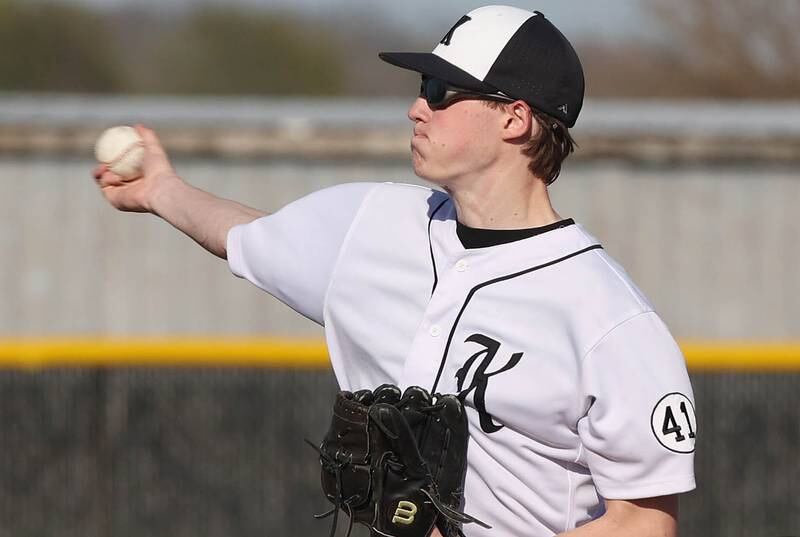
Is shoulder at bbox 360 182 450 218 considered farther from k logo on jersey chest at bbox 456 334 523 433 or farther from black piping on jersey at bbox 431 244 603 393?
k logo on jersey chest at bbox 456 334 523 433

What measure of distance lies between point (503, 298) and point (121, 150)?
0.97 meters

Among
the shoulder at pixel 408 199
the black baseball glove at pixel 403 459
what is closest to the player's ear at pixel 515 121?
the shoulder at pixel 408 199

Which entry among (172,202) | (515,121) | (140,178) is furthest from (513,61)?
(140,178)

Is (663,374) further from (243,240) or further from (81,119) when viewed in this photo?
(81,119)

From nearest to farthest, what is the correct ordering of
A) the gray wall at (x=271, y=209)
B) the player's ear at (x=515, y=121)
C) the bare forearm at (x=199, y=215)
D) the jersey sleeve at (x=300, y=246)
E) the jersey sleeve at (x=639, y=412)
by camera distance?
the jersey sleeve at (x=639, y=412), the player's ear at (x=515, y=121), the jersey sleeve at (x=300, y=246), the bare forearm at (x=199, y=215), the gray wall at (x=271, y=209)

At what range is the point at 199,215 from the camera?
3.01 metres

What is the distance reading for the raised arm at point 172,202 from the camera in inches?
118

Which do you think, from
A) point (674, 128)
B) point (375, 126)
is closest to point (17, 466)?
point (375, 126)

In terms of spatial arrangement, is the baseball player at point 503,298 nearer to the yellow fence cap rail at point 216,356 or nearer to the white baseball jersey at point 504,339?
the white baseball jersey at point 504,339

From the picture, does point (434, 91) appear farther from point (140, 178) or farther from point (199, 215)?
point (140, 178)

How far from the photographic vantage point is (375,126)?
30.9 ft

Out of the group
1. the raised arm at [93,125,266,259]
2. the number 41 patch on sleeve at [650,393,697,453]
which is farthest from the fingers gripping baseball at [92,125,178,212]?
the number 41 patch on sleeve at [650,393,697,453]

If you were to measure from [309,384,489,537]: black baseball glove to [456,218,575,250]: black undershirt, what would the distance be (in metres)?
0.34

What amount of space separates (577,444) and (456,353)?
30 centimetres
